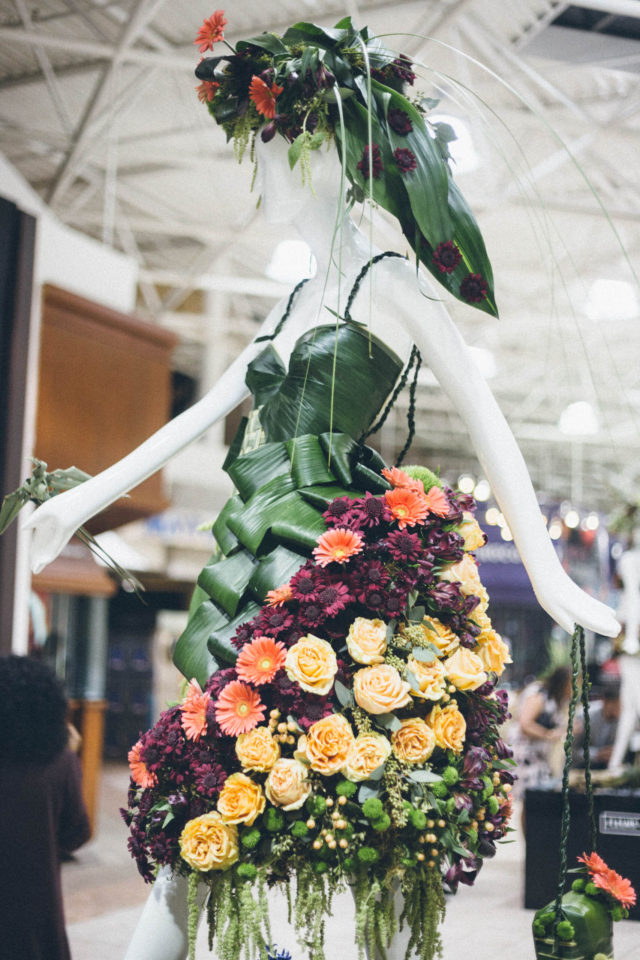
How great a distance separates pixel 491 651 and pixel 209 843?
556 mm

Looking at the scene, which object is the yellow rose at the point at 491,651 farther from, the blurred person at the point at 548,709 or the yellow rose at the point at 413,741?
the blurred person at the point at 548,709

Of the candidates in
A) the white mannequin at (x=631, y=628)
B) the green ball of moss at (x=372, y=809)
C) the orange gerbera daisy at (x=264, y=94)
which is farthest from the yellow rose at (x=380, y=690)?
the white mannequin at (x=631, y=628)

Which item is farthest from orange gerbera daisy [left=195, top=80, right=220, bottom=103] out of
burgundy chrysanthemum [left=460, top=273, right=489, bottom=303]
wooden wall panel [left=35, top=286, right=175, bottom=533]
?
wooden wall panel [left=35, top=286, right=175, bottom=533]

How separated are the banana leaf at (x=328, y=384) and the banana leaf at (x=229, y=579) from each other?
250 mm

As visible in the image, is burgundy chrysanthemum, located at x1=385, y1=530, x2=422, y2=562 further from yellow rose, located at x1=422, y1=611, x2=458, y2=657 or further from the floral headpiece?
the floral headpiece

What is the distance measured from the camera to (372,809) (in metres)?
1.34

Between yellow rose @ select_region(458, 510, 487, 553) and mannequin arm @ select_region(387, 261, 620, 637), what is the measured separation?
0.07 meters

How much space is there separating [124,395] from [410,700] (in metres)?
4.95

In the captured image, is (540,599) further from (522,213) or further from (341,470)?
(522,213)

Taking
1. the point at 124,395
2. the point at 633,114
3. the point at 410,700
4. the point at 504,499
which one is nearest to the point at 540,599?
the point at 504,499

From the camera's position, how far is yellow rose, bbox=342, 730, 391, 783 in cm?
136

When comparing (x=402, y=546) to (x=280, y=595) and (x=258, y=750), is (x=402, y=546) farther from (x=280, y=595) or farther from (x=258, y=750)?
(x=258, y=750)

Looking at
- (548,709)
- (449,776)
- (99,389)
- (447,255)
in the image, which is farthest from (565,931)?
(548,709)

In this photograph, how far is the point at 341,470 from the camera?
5.41 ft
